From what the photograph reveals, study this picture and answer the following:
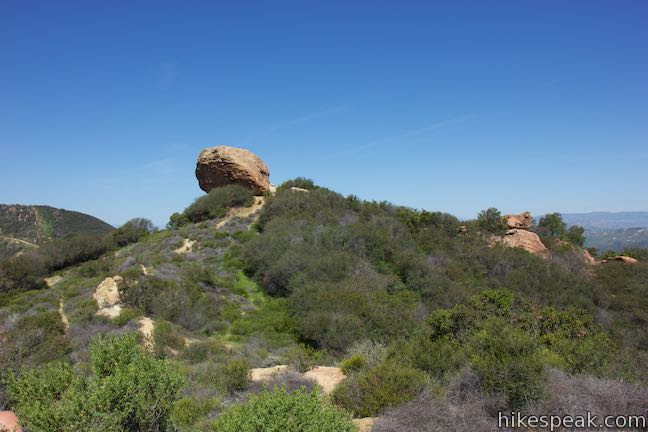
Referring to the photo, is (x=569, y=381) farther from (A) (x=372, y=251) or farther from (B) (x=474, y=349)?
(A) (x=372, y=251)

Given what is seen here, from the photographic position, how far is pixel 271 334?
43.8 ft

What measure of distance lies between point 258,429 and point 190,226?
82.3 ft

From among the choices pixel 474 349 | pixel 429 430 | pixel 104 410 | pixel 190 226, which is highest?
pixel 190 226

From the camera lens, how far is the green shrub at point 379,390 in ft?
19.0

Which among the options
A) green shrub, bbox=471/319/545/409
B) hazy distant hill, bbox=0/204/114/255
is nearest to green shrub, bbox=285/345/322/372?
green shrub, bbox=471/319/545/409

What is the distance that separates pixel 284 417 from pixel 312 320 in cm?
904

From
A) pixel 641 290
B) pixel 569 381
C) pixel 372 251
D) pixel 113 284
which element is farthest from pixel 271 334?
pixel 641 290

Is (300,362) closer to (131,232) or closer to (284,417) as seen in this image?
(284,417)

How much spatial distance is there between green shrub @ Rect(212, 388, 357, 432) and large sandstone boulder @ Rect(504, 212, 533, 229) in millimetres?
25659

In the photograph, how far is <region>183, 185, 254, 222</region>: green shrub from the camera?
1076 inches

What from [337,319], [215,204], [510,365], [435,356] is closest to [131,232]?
[215,204]

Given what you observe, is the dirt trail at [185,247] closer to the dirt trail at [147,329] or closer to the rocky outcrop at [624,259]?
the dirt trail at [147,329]

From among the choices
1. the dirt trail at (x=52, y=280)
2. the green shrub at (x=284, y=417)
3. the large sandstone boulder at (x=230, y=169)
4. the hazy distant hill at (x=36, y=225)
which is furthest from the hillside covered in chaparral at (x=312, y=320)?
the hazy distant hill at (x=36, y=225)

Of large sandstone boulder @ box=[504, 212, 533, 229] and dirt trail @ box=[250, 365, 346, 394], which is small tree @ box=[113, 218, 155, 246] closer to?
dirt trail @ box=[250, 365, 346, 394]
